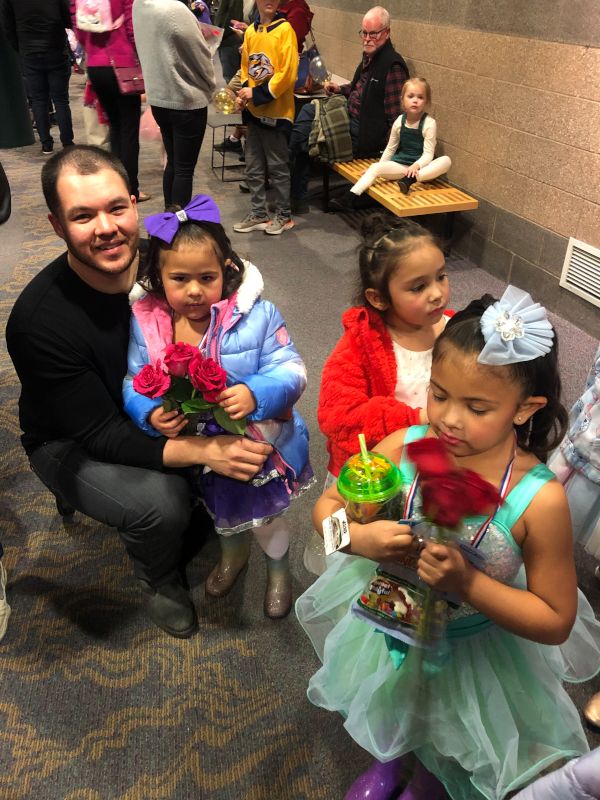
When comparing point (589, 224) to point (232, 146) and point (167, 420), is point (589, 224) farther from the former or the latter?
point (232, 146)

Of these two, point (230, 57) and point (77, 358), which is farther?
point (230, 57)

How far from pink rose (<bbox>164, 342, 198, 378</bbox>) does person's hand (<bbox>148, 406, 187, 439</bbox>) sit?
0.19 meters

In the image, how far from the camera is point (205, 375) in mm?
1350

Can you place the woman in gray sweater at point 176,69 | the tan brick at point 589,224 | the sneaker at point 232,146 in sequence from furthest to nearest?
the sneaker at point 232,146, the woman in gray sweater at point 176,69, the tan brick at point 589,224

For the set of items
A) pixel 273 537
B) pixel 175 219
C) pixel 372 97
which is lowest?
pixel 273 537

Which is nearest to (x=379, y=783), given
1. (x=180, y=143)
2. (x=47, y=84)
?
(x=180, y=143)

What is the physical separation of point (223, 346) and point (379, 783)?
1106mm

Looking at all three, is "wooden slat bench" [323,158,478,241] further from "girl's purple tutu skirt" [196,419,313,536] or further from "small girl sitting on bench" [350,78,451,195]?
"girl's purple tutu skirt" [196,419,313,536]

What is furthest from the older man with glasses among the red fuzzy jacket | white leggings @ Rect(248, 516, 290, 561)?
white leggings @ Rect(248, 516, 290, 561)

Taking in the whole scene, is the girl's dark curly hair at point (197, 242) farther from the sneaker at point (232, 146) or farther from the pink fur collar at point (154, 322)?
the sneaker at point (232, 146)

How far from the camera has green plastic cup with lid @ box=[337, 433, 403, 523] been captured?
0.97 metres

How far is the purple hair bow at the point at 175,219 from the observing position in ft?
4.92

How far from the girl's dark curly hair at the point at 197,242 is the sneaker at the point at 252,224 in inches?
129

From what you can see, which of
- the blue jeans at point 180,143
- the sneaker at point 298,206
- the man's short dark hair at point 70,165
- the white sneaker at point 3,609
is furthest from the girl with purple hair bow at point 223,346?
the sneaker at point 298,206
